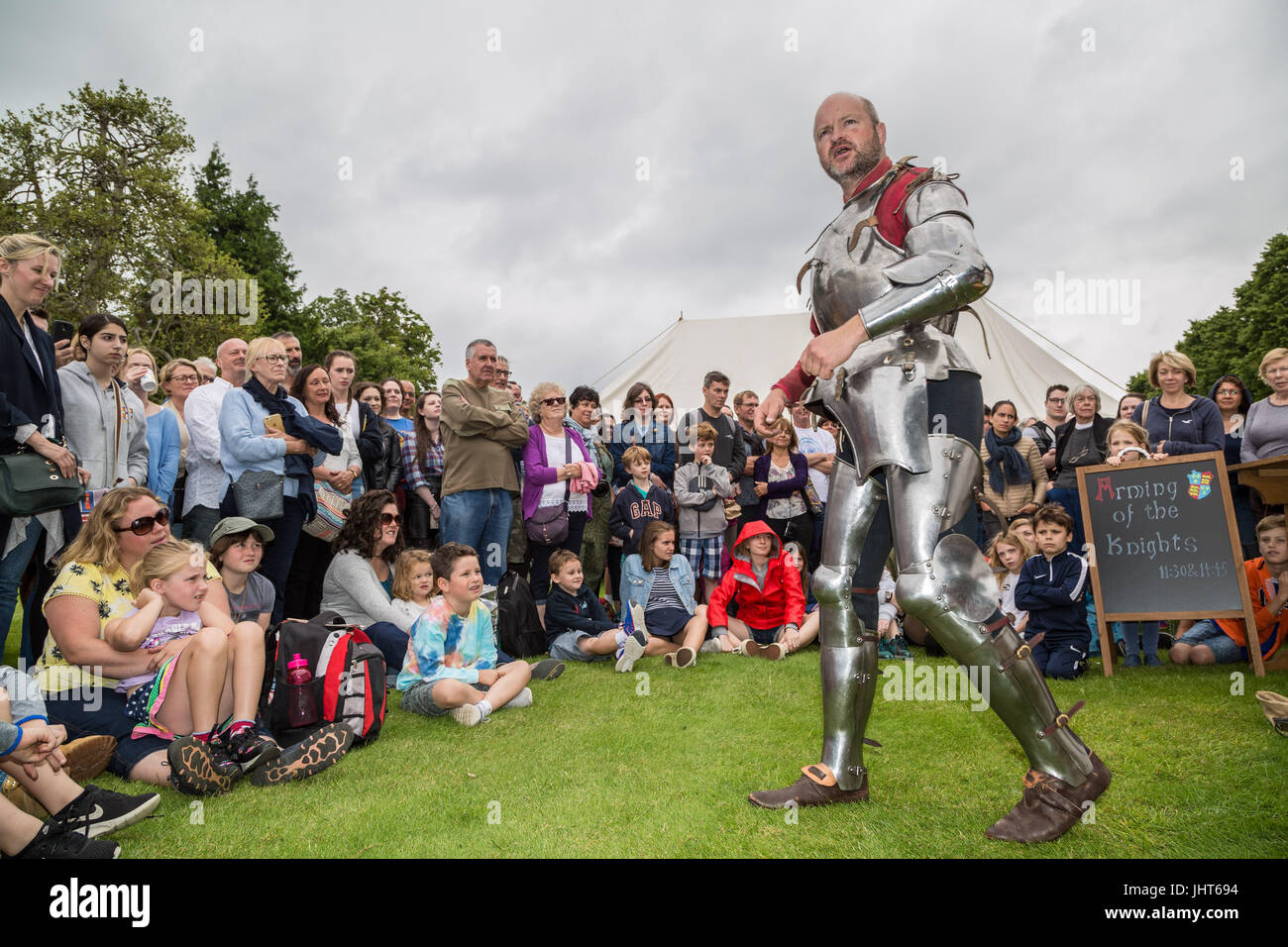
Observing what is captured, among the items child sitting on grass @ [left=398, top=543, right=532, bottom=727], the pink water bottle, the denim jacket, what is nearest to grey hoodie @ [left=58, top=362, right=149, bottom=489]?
the pink water bottle

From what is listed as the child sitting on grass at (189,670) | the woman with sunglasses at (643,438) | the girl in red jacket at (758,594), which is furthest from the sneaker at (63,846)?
the woman with sunglasses at (643,438)

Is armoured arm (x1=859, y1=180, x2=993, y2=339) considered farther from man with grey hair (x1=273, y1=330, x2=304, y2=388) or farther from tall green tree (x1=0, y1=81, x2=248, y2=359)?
tall green tree (x1=0, y1=81, x2=248, y2=359)

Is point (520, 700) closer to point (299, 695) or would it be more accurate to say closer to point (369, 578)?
point (299, 695)

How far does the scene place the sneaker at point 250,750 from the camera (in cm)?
320

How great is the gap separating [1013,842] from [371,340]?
125 ft

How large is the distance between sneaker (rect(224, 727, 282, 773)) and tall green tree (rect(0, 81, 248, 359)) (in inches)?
807

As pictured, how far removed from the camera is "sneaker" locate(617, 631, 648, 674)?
543 centimetres

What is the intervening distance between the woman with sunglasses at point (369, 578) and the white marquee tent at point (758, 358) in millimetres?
10015

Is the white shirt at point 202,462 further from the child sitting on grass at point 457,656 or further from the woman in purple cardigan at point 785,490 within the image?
the woman in purple cardigan at point 785,490

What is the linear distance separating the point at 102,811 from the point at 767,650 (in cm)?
410

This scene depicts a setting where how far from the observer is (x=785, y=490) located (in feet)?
23.4
